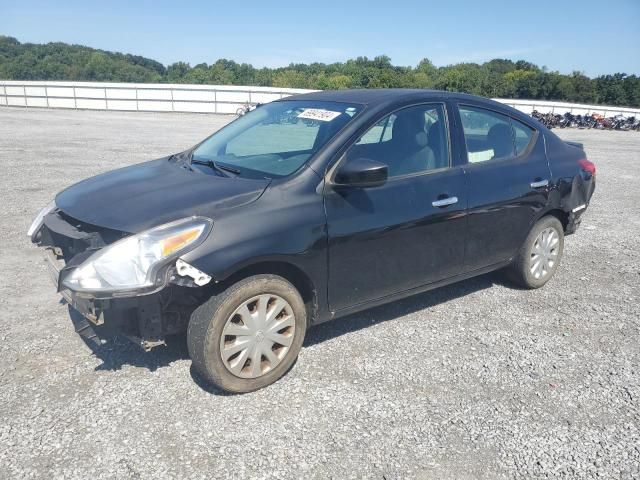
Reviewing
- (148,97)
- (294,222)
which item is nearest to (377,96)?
(294,222)

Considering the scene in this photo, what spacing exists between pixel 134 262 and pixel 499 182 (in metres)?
2.93

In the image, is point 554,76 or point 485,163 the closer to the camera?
point 485,163

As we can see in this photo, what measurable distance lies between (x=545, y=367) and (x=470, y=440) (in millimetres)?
1107

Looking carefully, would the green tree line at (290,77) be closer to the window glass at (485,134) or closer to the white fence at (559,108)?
the white fence at (559,108)

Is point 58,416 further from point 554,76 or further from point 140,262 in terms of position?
point 554,76

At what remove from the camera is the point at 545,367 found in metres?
3.65

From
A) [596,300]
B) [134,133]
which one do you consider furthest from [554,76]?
[596,300]

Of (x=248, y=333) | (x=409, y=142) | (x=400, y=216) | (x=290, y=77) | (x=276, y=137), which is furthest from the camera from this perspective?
(x=290, y=77)

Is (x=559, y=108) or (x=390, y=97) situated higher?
(x=390, y=97)

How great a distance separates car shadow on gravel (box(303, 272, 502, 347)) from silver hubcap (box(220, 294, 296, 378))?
62 centimetres

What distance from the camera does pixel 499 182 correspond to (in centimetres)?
435

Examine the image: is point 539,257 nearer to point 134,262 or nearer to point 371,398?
point 371,398

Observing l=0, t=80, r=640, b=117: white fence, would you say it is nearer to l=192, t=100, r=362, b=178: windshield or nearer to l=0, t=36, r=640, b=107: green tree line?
l=0, t=36, r=640, b=107: green tree line

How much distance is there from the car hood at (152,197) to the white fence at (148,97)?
25.4 m
